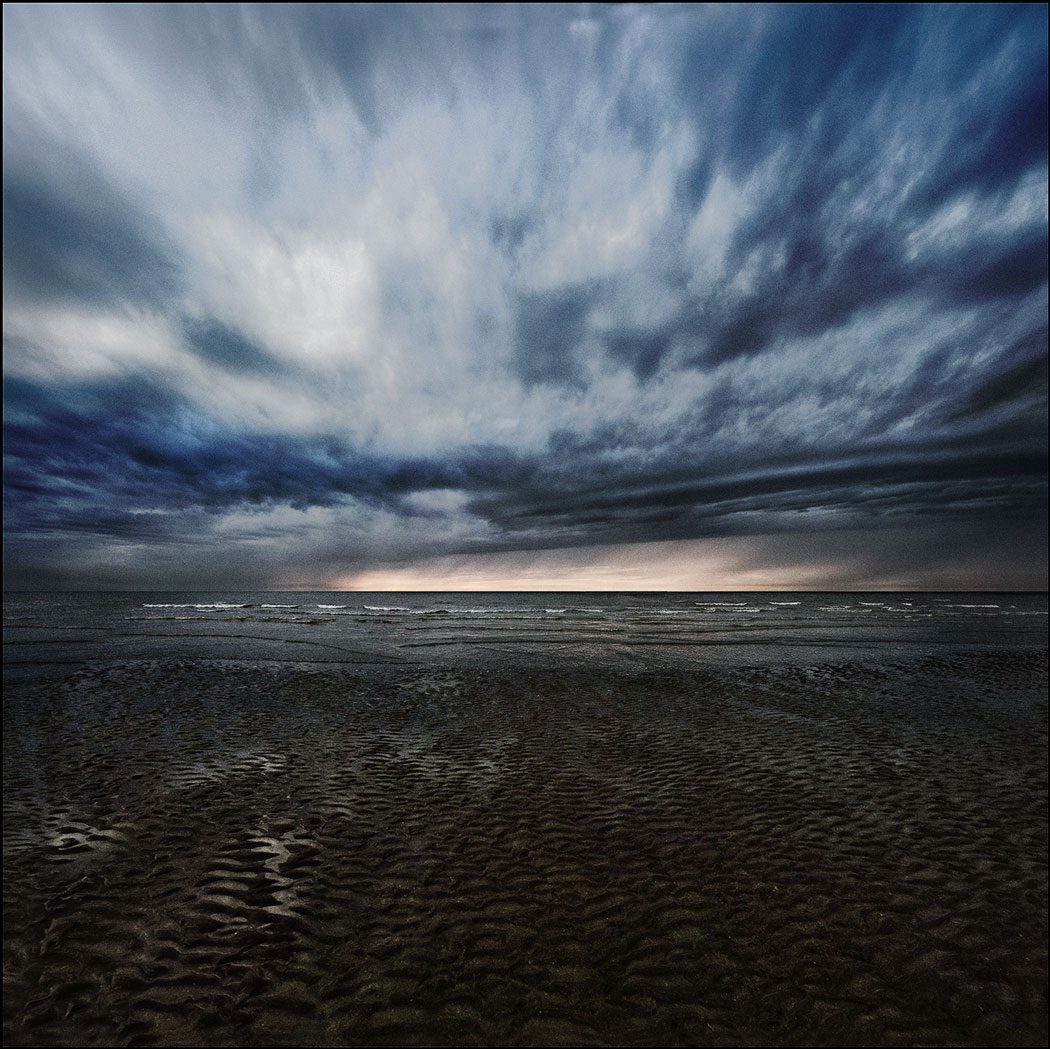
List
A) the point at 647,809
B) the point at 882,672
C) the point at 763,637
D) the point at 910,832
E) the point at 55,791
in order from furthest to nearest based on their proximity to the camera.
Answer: the point at 763,637
the point at 882,672
the point at 55,791
the point at 647,809
the point at 910,832

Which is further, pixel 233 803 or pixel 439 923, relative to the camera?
pixel 233 803

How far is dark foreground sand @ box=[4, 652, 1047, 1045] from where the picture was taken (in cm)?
484

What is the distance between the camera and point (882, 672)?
976 inches

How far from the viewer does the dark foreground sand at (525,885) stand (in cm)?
484

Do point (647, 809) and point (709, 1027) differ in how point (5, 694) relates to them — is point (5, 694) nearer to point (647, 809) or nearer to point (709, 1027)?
point (647, 809)

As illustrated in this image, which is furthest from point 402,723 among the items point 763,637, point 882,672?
point 763,637

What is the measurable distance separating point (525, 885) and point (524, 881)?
0.33ft

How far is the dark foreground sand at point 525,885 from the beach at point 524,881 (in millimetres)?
39

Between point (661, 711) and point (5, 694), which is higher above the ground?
point (5, 694)

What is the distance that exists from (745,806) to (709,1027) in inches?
211

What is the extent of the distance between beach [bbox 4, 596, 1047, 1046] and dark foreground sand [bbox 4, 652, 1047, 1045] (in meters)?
0.04

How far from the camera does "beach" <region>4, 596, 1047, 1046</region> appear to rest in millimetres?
4844

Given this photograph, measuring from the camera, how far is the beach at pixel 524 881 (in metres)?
4.84

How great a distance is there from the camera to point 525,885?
6.94 meters
